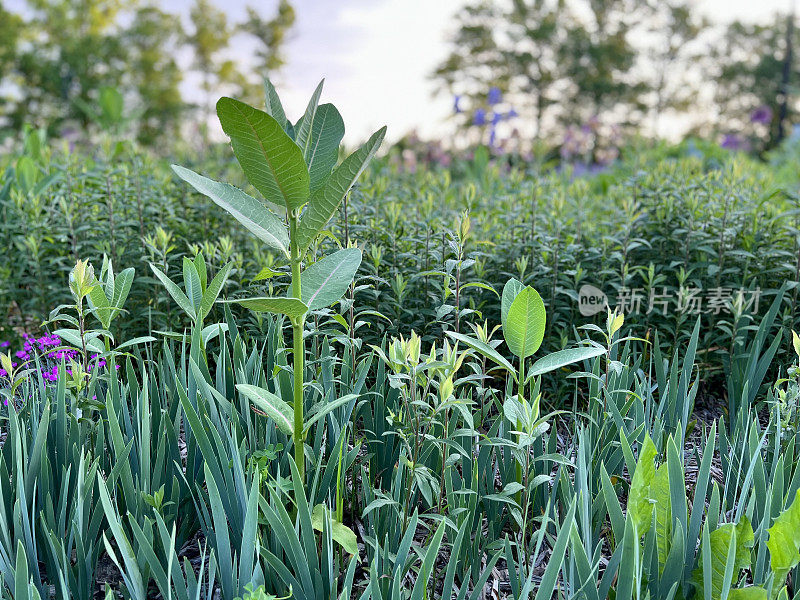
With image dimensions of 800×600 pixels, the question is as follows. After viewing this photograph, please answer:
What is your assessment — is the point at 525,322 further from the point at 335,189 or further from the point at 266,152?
the point at 266,152

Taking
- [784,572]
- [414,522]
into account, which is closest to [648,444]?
[784,572]

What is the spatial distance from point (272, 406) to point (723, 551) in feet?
3.36

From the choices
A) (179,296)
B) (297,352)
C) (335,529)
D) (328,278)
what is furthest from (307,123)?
(335,529)

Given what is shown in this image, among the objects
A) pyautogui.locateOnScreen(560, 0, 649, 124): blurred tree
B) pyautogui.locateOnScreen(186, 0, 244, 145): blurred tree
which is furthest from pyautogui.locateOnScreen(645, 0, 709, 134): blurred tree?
pyautogui.locateOnScreen(186, 0, 244, 145): blurred tree

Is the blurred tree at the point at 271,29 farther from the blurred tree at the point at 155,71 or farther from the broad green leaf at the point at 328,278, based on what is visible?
the broad green leaf at the point at 328,278

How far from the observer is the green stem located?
4.51ft

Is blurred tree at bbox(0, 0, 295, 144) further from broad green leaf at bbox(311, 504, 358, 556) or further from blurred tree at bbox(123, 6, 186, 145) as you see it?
broad green leaf at bbox(311, 504, 358, 556)

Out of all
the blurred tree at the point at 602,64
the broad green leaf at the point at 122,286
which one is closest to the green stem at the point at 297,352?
the broad green leaf at the point at 122,286

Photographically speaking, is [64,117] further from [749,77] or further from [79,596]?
[749,77]

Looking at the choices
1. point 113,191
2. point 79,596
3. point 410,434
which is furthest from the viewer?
point 113,191

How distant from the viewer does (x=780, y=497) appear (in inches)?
58.5

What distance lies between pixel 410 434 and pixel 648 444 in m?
0.55

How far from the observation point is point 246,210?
52.5 inches

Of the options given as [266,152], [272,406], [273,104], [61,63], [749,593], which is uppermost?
[61,63]
